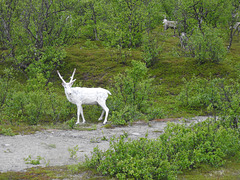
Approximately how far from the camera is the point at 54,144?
1351 centimetres

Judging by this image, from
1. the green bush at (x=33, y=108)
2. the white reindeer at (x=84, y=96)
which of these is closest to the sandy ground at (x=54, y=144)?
the white reindeer at (x=84, y=96)

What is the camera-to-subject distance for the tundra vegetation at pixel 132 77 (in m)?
10.5

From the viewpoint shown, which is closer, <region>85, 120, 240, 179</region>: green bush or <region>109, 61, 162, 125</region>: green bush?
<region>85, 120, 240, 179</region>: green bush

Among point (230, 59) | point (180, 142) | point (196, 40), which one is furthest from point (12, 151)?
point (230, 59)

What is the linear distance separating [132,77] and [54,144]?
9391 mm

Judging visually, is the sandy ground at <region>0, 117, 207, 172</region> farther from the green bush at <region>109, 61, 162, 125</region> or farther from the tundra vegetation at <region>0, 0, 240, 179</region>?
the green bush at <region>109, 61, 162, 125</region>

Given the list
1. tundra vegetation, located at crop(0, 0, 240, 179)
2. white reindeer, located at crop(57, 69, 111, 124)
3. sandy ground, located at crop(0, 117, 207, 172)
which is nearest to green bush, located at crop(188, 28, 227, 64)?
tundra vegetation, located at crop(0, 0, 240, 179)

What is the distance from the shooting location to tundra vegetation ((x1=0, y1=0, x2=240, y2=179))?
10.5 meters

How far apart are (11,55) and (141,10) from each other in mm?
14808

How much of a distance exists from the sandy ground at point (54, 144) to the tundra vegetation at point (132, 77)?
1002mm

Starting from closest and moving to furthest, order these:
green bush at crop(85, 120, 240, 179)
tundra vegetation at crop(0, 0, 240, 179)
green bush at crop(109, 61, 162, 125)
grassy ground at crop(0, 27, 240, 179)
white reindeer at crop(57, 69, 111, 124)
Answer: green bush at crop(85, 120, 240, 179), tundra vegetation at crop(0, 0, 240, 179), white reindeer at crop(57, 69, 111, 124), green bush at crop(109, 61, 162, 125), grassy ground at crop(0, 27, 240, 179)

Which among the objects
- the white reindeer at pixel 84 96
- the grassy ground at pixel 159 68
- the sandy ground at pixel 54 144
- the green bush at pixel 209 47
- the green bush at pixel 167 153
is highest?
the green bush at pixel 209 47

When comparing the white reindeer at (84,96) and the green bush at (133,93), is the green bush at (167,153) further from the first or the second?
the green bush at (133,93)

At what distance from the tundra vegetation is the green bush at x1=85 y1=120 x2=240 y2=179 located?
3 centimetres
